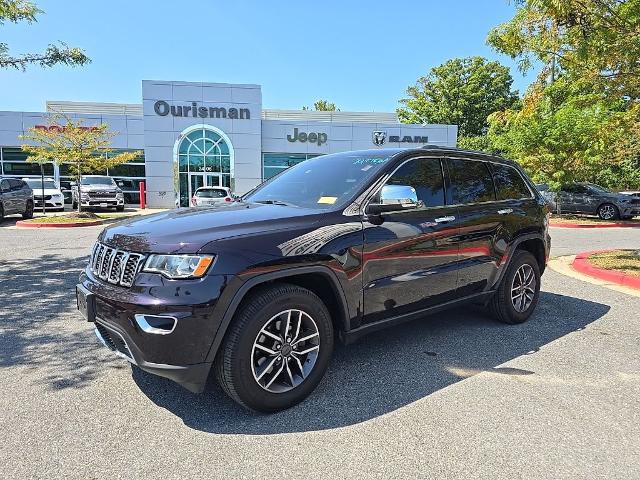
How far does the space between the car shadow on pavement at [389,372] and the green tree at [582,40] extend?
4.09 m

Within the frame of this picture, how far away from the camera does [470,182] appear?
4594 mm

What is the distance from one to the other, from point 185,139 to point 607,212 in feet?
73.5

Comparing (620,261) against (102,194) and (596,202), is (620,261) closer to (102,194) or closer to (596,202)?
(596,202)

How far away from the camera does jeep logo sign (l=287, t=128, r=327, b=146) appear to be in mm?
30062

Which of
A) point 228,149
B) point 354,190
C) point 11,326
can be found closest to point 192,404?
point 354,190

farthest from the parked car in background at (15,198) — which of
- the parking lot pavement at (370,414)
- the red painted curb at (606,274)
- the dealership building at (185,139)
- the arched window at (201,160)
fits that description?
the red painted curb at (606,274)

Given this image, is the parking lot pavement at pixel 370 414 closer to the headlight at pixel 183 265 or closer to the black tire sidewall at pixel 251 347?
the black tire sidewall at pixel 251 347

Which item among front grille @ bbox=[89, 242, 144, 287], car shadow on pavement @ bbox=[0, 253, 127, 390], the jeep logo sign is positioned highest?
the jeep logo sign

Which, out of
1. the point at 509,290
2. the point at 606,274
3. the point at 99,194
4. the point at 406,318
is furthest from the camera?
the point at 99,194

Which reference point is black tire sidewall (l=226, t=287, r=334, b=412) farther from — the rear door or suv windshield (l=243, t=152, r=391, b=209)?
the rear door

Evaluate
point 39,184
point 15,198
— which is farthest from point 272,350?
point 39,184

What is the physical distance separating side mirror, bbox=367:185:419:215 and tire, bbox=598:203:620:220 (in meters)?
18.8

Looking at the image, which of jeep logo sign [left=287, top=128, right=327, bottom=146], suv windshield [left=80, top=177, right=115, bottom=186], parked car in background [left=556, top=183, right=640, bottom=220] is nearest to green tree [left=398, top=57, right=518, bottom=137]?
jeep logo sign [left=287, top=128, right=327, bottom=146]

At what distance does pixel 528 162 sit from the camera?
18.8 metres
